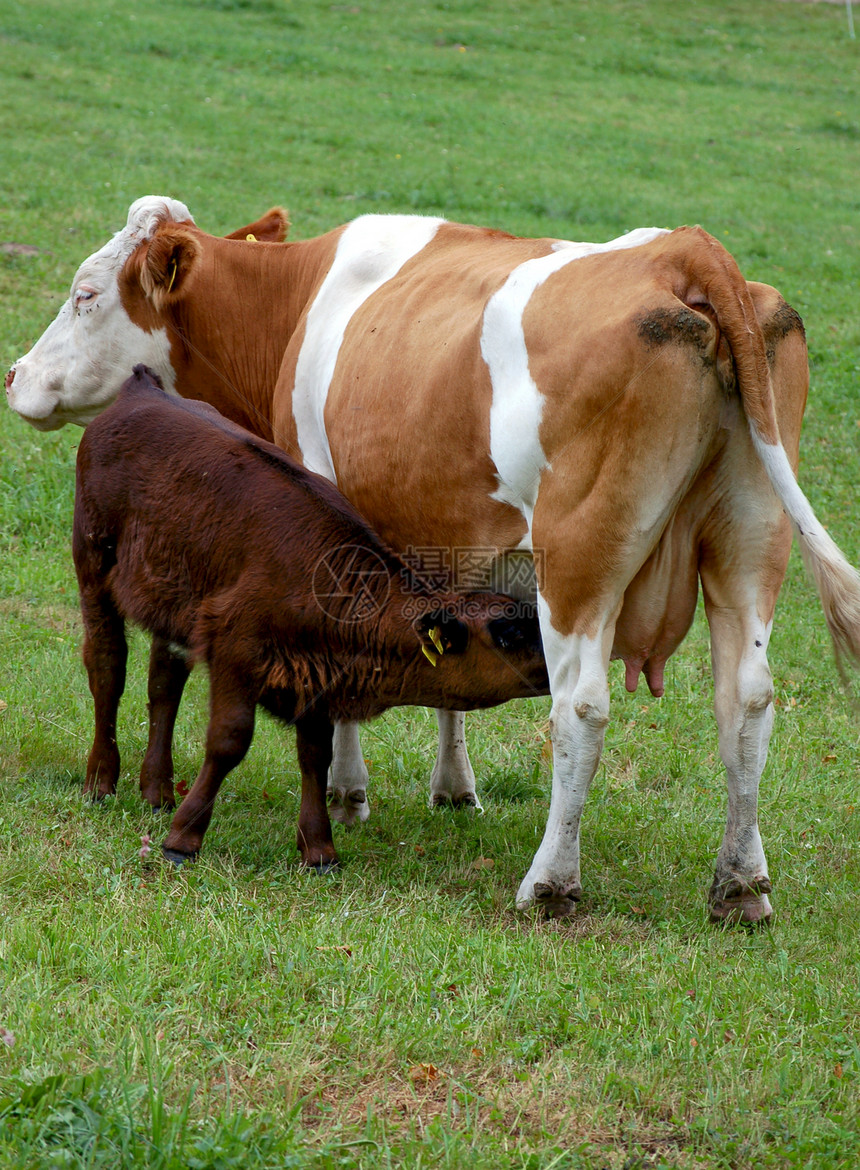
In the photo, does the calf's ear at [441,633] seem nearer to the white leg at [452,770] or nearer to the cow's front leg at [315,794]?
the cow's front leg at [315,794]

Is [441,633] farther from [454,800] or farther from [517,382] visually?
[454,800]

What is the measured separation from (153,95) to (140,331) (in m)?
14.2

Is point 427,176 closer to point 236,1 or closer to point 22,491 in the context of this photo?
point 22,491

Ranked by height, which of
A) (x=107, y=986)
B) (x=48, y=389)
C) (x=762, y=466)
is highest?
(x=762, y=466)

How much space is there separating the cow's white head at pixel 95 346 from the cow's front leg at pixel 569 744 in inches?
118

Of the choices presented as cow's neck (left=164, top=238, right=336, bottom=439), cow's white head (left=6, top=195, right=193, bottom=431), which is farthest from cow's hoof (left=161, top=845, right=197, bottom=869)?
cow's white head (left=6, top=195, right=193, bottom=431)

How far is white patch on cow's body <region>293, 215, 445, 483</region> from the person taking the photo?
17.4 feet

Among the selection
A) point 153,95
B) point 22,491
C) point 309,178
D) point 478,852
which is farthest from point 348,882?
point 153,95

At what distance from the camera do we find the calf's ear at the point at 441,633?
413 centimetres

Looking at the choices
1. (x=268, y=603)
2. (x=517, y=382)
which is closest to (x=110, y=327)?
(x=268, y=603)

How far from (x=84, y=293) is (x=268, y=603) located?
245 cm

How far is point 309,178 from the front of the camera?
1570cm

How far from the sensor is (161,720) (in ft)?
16.6

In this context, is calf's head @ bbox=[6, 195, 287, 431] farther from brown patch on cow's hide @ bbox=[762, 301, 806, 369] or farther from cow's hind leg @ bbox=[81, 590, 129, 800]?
brown patch on cow's hide @ bbox=[762, 301, 806, 369]
